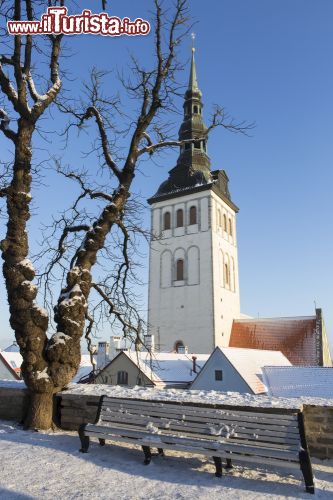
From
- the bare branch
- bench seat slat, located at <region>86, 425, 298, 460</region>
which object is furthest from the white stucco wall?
bench seat slat, located at <region>86, 425, 298, 460</region>

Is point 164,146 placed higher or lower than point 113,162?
higher

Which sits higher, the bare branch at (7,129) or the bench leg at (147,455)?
the bare branch at (7,129)

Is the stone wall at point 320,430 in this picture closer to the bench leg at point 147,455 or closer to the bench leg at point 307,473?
the bench leg at point 307,473

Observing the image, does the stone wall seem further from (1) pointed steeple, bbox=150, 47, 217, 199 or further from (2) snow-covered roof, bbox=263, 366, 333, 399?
(1) pointed steeple, bbox=150, 47, 217, 199

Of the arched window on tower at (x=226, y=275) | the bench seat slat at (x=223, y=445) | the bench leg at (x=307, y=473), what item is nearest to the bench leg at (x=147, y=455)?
the bench seat slat at (x=223, y=445)

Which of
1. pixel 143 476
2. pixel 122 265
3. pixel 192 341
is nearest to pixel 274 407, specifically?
pixel 143 476

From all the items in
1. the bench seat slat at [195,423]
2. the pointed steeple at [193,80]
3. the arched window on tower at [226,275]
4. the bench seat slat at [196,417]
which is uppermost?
the pointed steeple at [193,80]

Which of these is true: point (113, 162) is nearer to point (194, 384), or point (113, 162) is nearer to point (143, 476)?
point (143, 476)
